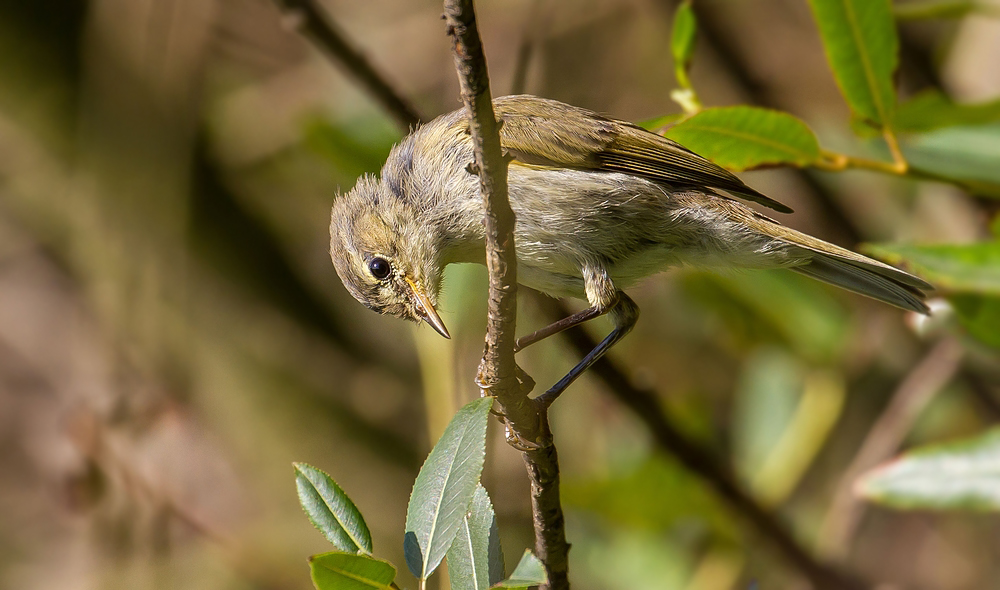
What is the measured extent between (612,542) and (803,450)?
92 cm

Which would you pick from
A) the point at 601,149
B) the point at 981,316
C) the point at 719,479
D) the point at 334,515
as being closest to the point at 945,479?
the point at 981,316

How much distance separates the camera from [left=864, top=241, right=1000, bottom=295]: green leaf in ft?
7.70

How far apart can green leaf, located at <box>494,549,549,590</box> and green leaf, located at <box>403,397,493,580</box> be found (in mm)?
155

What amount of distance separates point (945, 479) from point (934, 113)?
104 cm

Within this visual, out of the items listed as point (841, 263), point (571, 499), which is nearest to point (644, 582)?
point (571, 499)

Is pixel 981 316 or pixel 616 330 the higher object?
pixel 981 316

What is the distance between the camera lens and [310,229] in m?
5.03

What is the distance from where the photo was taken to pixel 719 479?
3236mm

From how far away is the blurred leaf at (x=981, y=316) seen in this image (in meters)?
2.78

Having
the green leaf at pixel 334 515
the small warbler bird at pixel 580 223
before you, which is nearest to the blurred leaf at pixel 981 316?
the small warbler bird at pixel 580 223

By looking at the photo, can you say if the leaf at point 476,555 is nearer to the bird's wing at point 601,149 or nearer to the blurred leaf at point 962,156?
the bird's wing at point 601,149

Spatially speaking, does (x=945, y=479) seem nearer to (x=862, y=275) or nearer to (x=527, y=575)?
(x=862, y=275)

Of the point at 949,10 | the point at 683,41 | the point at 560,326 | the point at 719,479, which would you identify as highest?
the point at 949,10

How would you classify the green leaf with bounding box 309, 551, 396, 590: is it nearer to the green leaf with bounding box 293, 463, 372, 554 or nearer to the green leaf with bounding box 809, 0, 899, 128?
the green leaf with bounding box 293, 463, 372, 554
